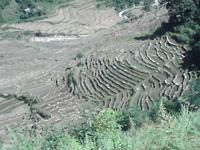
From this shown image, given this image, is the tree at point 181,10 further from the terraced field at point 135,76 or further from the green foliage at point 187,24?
the terraced field at point 135,76

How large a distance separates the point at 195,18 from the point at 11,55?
16.3m

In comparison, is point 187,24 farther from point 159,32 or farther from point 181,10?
point 159,32

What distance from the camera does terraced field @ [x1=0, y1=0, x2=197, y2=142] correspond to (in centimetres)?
2209

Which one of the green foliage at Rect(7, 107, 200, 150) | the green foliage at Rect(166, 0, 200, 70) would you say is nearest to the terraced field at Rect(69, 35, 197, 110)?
the green foliage at Rect(166, 0, 200, 70)

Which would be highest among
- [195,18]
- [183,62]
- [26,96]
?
[195,18]

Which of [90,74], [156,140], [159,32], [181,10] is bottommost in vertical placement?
[90,74]

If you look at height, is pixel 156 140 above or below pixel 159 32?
above

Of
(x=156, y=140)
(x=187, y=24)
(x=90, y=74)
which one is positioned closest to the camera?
(x=156, y=140)

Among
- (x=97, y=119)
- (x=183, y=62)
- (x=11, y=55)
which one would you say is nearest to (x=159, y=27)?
(x=183, y=62)

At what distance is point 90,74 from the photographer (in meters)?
26.9

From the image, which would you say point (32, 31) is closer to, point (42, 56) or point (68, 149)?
point (42, 56)

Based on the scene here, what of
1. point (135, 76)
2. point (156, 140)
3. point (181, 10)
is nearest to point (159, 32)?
point (181, 10)

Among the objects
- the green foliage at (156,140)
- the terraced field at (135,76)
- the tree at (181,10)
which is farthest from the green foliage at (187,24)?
the green foliage at (156,140)

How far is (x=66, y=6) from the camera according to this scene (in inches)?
2137
